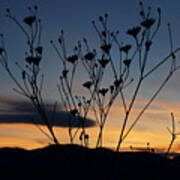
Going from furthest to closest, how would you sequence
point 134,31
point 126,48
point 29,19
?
point 29,19, point 126,48, point 134,31

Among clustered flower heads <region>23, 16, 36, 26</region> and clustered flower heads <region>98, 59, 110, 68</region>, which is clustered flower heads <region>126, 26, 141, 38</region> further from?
clustered flower heads <region>23, 16, 36, 26</region>

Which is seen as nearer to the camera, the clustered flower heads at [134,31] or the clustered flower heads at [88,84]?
the clustered flower heads at [134,31]

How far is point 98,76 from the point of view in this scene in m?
5.81

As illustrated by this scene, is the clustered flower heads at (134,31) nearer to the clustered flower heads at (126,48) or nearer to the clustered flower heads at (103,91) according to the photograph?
the clustered flower heads at (126,48)

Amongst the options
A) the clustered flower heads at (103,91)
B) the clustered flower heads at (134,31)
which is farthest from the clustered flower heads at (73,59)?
the clustered flower heads at (134,31)

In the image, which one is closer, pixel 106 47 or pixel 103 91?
pixel 106 47

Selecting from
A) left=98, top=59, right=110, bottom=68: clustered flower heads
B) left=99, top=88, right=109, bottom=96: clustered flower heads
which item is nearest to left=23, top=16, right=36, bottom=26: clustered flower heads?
left=98, top=59, right=110, bottom=68: clustered flower heads

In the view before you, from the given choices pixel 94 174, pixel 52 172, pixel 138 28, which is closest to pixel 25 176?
pixel 52 172

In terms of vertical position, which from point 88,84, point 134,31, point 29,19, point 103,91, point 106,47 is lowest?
point 103,91

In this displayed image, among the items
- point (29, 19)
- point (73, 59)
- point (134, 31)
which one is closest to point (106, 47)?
point (134, 31)

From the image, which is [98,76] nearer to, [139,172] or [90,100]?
[90,100]

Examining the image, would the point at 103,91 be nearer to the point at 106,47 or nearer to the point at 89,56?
the point at 89,56

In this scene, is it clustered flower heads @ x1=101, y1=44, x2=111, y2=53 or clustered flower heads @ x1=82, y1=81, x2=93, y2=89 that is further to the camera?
clustered flower heads @ x1=82, y1=81, x2=93, y2=89

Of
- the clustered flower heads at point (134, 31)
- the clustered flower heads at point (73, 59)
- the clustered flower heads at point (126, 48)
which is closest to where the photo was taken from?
the clustered flower heads at point (134, 31)
